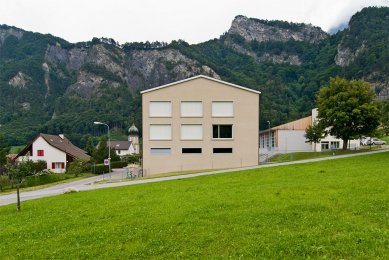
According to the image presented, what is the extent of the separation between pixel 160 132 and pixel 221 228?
42216mm

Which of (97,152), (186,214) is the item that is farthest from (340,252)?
(97,152)

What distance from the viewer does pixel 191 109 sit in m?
53.4

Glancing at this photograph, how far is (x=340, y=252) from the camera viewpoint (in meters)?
9.05

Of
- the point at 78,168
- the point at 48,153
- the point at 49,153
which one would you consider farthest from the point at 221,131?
the point at 48,153

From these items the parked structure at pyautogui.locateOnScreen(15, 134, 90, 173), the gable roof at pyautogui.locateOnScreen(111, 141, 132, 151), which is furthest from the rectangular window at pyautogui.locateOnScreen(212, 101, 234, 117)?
the gable roof at pyautogui.locateOnScreen(111, 141, 132, 151)

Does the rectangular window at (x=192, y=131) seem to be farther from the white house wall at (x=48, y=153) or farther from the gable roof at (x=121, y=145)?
the gable roof at (x=121, y=145)

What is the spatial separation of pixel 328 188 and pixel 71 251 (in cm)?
1195

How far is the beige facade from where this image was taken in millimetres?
53031

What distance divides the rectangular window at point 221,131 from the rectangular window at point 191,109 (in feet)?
9.74

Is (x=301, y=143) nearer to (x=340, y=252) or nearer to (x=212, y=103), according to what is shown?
(x=212, y=103)

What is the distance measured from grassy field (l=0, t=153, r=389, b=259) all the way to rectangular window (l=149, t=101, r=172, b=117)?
36.5 metres

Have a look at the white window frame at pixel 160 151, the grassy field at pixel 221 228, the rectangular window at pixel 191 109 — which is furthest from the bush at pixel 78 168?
the grassy field at pixel 221 228

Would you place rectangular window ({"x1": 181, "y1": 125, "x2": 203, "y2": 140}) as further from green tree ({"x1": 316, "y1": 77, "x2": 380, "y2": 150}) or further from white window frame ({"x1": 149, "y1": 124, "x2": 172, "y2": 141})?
green tree ({"x1": 316, "y1": 77, "x2": 380, "y2": 150})

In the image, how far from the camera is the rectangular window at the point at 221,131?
53594 mm
